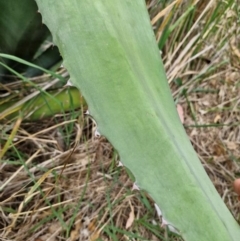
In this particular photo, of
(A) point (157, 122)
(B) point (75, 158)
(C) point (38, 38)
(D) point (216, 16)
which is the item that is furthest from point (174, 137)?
(D) point (216, 16)

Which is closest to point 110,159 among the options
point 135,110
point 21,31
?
point 21,31

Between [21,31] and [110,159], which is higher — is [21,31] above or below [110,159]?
above

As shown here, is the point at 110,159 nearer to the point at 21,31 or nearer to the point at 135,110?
the point at 21,31

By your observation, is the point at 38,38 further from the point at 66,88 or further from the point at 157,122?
the point at 157,122

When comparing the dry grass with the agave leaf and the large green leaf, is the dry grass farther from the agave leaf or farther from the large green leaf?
the large green leaf

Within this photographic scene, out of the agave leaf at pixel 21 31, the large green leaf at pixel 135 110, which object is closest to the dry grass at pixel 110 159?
A: the agave leaf at pixel 21 31

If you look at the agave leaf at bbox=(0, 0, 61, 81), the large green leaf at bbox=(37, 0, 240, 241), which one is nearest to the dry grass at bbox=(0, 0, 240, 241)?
the agave leaf at bbox=(0, 0, 61, 81)

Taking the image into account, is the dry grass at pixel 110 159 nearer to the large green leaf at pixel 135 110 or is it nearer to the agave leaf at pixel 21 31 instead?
the agave leaf at pixel 21 31
